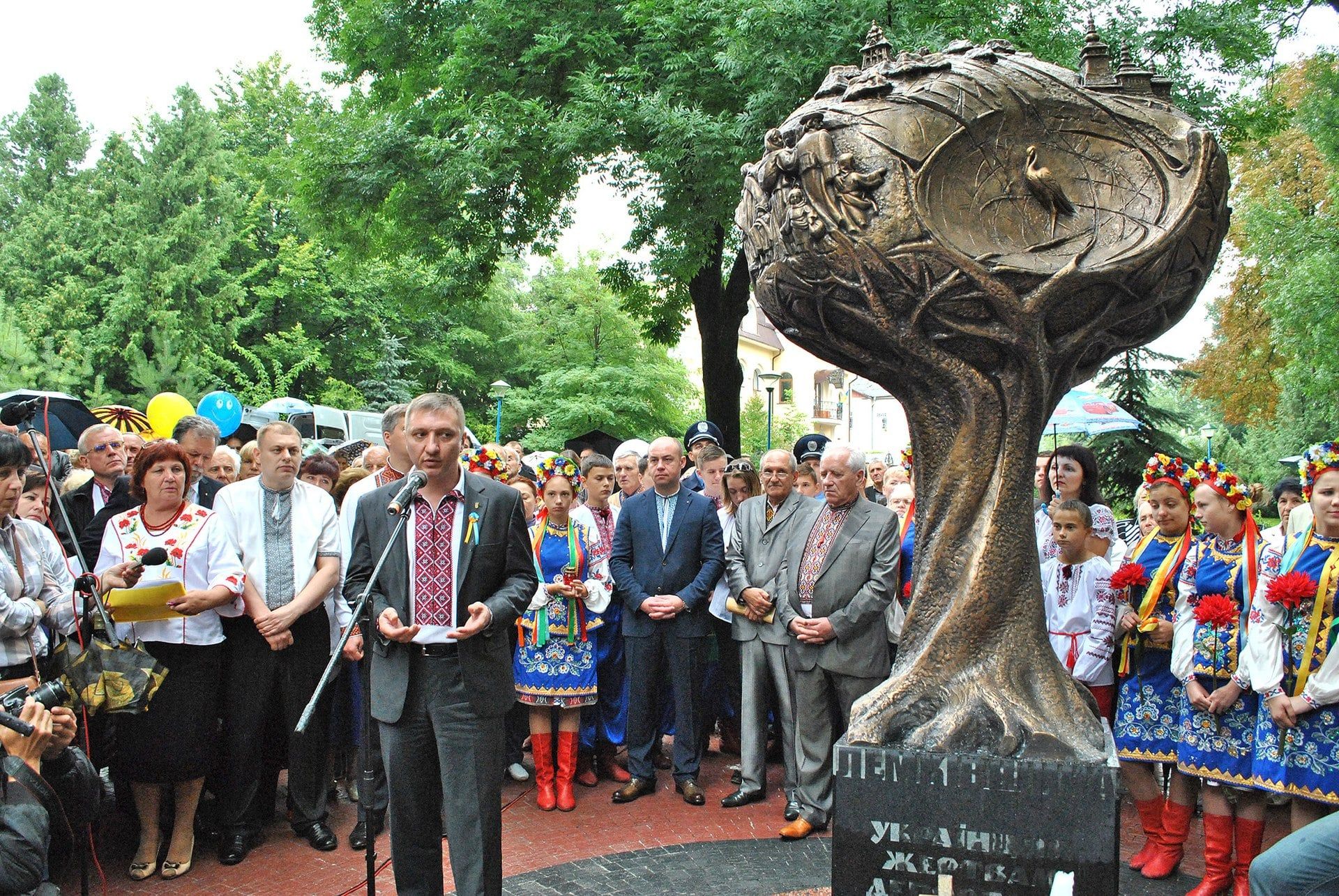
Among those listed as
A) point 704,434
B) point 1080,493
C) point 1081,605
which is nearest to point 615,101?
point 704,434

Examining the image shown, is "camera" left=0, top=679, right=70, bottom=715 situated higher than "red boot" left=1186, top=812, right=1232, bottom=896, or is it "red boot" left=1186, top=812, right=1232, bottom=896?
"camera" left=0, top=679, right=70, bottom=715

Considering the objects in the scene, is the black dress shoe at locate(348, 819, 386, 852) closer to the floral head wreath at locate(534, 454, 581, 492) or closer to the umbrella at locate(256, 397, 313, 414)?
the floral head wreath at locate(534, 454, 581, 492)

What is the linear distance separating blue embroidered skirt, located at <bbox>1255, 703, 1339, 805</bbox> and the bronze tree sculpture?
1.28 meters

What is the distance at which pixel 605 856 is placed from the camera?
5773mm

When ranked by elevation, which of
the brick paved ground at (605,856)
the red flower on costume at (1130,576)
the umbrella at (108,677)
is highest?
the red flower on costume at (1130,576)

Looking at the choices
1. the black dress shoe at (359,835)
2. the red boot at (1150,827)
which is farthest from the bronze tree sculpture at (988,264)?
the black dress shoe at (359,835)

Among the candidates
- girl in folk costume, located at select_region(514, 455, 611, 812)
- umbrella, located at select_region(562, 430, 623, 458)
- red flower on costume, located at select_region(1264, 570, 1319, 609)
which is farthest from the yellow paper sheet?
umbrella, located at select_region(562, 430, 623, 458)

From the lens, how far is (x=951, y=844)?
4012 millimetres

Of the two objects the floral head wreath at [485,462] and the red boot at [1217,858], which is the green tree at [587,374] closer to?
the floral head wreath at [485,462]

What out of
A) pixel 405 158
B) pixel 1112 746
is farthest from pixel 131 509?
pixel 405 158

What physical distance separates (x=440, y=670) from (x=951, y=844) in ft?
6.77

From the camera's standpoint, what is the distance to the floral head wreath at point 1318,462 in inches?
187

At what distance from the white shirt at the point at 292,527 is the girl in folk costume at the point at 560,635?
4.50 ft

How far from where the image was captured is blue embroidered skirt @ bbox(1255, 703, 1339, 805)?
184 inches
